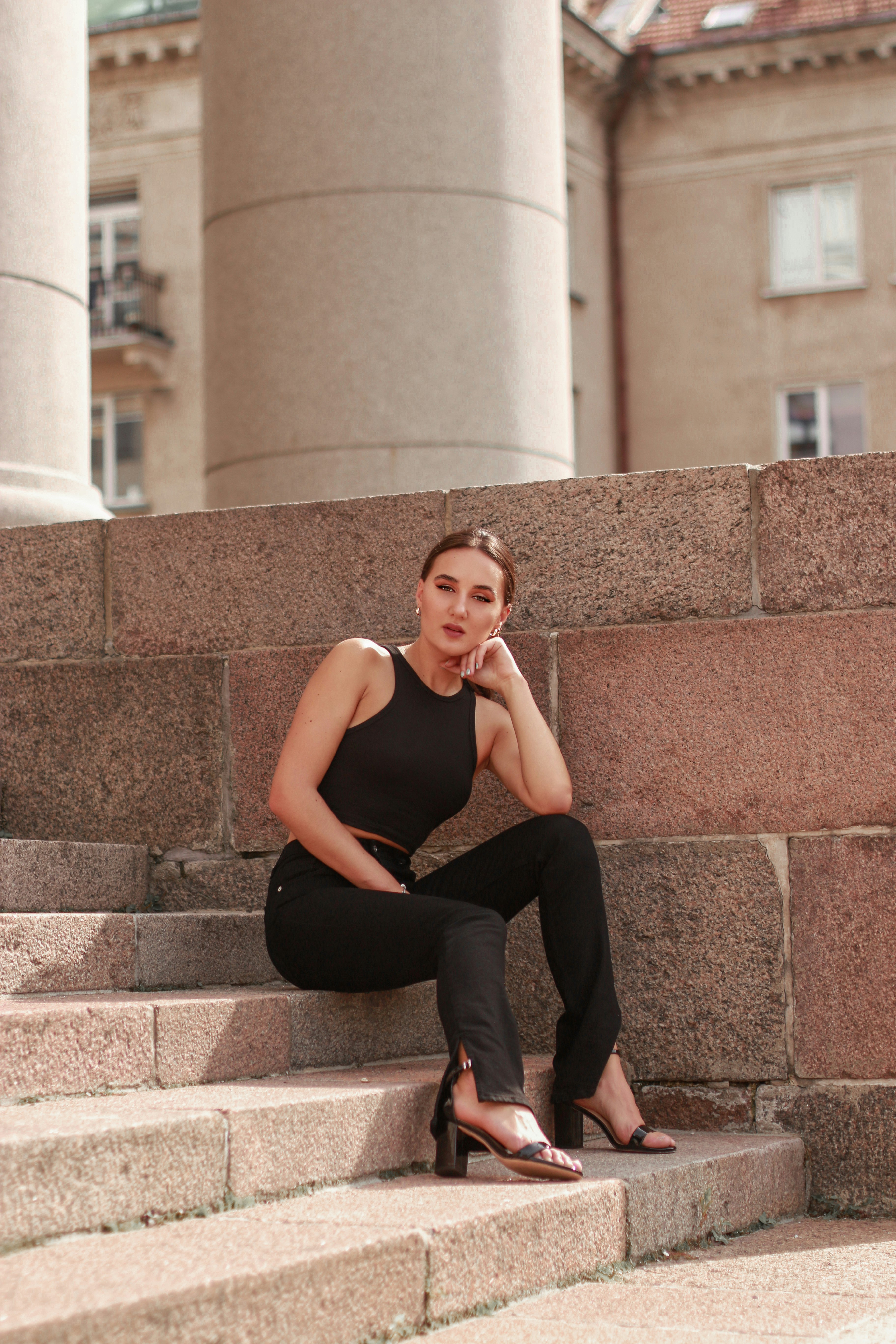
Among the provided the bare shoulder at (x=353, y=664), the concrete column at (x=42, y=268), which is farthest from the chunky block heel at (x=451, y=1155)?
the concrete column at (x=42, y=268)

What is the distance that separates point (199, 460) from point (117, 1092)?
19.8m

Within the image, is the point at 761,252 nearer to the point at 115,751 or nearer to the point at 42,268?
the point at 42,268

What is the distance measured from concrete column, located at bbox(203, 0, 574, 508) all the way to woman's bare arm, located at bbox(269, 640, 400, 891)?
2.10 metres

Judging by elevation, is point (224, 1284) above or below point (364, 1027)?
below

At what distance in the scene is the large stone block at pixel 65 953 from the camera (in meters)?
3.92

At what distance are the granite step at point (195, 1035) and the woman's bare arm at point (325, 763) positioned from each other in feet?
1.06

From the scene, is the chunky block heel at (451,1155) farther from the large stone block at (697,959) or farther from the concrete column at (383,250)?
the concrete column at (383,250)

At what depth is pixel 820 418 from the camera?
72.7 feet

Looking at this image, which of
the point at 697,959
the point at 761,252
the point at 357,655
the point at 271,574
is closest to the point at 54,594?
the point at 271,574

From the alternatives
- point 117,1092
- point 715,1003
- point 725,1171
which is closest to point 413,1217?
point 117,1092

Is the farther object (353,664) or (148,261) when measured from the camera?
(148,261)

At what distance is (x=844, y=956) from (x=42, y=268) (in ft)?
11.1

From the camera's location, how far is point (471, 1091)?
3.42m

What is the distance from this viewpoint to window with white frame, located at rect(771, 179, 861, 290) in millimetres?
22203
